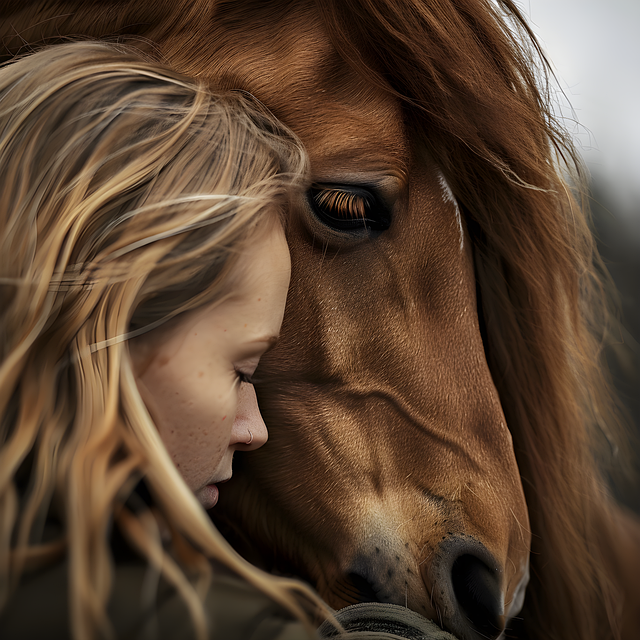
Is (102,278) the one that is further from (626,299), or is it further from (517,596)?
(626,299)

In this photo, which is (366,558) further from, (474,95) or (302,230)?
(474,95)

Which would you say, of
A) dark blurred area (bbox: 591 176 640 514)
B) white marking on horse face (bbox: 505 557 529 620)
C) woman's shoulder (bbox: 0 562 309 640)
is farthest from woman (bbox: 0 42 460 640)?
dark blurred area (bbox: 591 176 640 514)

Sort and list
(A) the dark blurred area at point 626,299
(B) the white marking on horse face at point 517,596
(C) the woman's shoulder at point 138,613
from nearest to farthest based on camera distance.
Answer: (C) the woman's shoulder at point 138,613 → (B) the white marking on horse face at point 517,596 → (A) the dark blurred area at point 626,299

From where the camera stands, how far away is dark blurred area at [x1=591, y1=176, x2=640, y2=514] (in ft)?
2.37

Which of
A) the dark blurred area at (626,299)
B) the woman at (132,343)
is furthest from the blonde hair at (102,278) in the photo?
the dark blurred area at (626,299)

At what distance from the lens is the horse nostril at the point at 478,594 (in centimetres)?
41

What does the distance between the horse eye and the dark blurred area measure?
417mm

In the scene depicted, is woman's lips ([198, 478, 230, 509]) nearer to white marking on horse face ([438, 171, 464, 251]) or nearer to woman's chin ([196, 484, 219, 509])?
woman's chin ([196, 484, 219, 509])

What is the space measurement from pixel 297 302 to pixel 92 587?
0.26m

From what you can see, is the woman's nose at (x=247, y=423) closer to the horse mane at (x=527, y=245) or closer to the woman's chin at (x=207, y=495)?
the woman's chin at (x=207, y=495)

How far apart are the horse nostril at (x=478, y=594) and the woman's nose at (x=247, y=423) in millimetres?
200

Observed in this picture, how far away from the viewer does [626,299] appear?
845 mm

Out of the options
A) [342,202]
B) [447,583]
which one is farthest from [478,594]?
[342,202]

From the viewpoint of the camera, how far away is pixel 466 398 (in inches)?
18.2
